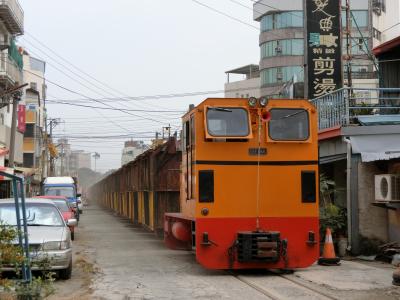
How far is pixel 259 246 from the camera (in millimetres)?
11602

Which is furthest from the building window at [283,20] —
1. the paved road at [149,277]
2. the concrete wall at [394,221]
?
the concrete wall at [394,221]

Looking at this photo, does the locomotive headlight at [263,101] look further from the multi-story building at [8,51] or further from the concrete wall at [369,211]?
the multi-story building at [8,51]

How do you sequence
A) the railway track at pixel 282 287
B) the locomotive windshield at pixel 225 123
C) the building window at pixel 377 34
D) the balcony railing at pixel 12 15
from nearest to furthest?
1. the railway track at pixel 282 287
2. the locomotive windshield at pixel 225 123
3. the balcony railing at pixel 12 15
4. the building window at pixel 377 34

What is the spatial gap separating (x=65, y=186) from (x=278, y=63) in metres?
38.7

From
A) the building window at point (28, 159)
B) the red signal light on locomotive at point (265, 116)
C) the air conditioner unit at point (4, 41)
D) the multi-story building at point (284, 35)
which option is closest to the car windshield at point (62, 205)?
the red signal light on locomotive at point (265, 116)

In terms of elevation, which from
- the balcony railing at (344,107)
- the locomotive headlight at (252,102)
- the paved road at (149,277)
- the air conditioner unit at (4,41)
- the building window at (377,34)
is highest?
the building window at (377,34)

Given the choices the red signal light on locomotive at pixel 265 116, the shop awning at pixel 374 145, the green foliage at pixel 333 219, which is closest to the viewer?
the red signal light on locomotive at pixel 265 116

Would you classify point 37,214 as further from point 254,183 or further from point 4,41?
point 4,41

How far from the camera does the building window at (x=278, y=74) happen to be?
65.3 meters

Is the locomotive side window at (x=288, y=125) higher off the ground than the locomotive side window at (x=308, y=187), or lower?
higher

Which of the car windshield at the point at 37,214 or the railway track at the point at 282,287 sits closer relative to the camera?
the railway track at the point at 282,287

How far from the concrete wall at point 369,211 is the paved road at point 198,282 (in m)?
1.46

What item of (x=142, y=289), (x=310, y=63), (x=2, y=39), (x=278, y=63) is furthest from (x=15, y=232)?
(x=278, y=63)

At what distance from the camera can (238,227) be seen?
11930mm
